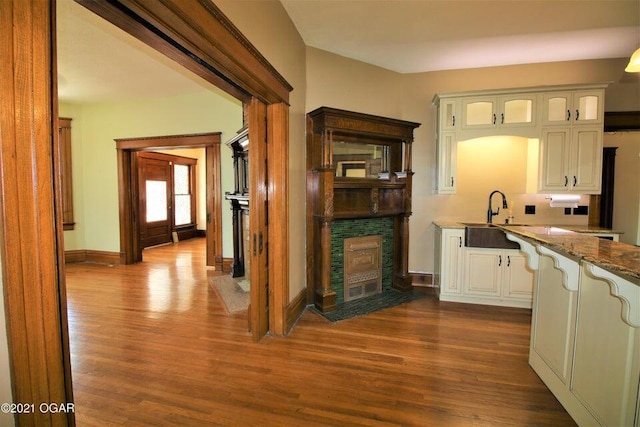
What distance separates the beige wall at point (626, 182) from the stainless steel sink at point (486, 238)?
222cm

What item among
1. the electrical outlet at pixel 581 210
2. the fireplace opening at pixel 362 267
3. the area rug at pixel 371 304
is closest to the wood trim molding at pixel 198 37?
the fireplace opening at pixel 362 267

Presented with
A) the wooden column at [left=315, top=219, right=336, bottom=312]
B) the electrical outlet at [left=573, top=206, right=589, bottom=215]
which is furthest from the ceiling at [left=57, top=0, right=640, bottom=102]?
the wooden column at [left=315, top=219, right=336, bottom=312]

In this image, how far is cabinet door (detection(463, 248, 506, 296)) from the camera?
353 centimetres

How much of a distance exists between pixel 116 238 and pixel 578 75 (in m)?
7.89

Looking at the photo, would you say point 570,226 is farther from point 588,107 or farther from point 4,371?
point 4,371

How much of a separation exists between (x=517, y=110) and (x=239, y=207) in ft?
13.6

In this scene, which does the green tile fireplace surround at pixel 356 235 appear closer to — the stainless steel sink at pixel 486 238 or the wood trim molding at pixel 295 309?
the wood trim molding at pixel 295 309

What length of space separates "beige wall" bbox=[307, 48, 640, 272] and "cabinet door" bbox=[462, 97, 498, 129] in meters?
0.40

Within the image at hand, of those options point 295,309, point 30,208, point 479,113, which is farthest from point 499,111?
point 30,208

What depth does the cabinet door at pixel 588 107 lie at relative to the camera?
3.47m

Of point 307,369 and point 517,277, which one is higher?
point 517,277

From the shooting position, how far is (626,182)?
4266 millimetres

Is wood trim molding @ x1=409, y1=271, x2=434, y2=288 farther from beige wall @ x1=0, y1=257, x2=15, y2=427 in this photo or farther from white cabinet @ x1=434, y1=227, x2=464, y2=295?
beige wall @ x1=0, y1=257, x2=15, y2=427

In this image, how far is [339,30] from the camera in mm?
3139
